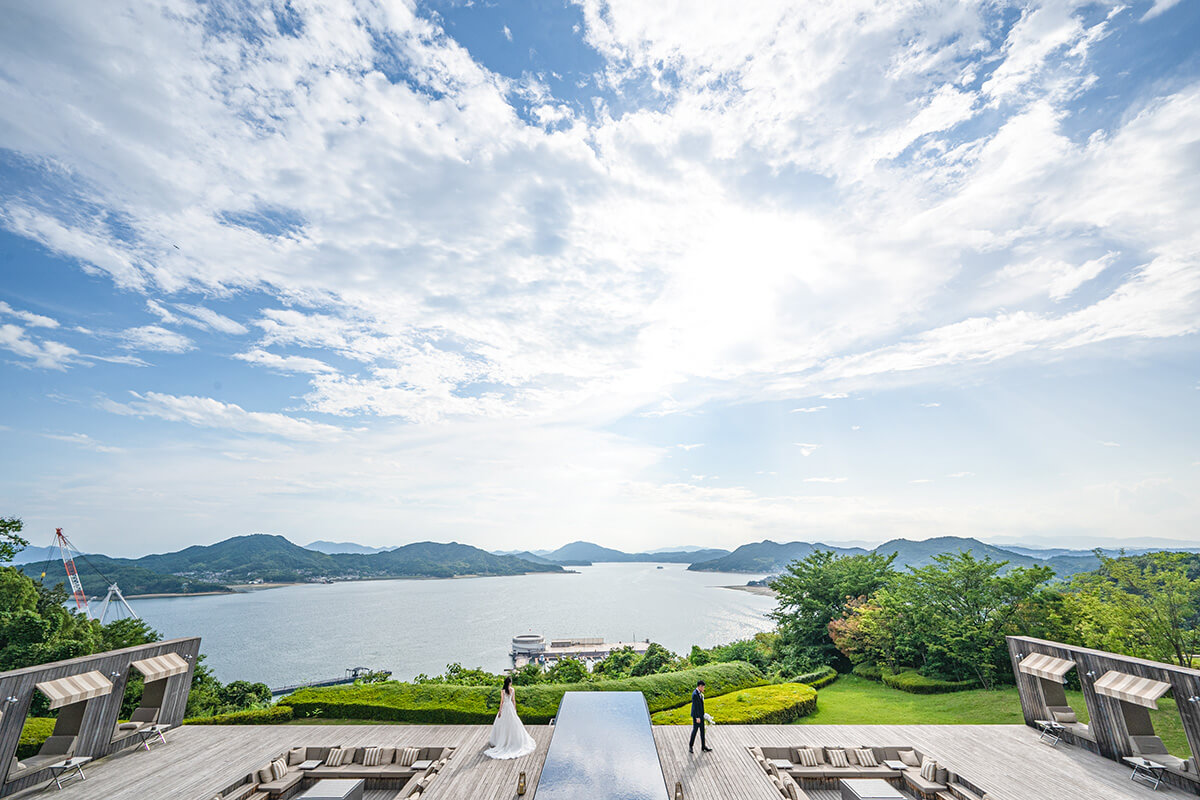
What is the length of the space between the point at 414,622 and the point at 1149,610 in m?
83.7

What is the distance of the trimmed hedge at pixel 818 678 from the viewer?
21016 mm

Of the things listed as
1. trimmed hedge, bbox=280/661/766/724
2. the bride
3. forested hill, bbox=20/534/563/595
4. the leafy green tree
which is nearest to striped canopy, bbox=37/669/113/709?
trimmed hedge, bbox=280/661/766/724

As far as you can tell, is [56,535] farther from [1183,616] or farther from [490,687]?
[1183,616]

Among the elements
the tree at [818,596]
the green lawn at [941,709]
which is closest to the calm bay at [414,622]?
the tree at [818,596]

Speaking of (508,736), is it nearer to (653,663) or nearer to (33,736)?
(33,736)

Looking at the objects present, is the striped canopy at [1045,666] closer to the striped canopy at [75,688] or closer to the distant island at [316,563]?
the striped canopy at [75,688]

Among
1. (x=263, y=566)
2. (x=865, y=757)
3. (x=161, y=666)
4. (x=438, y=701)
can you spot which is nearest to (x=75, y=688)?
(x=161, y=666)

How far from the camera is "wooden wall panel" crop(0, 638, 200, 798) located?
9.02m

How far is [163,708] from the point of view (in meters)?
12.8

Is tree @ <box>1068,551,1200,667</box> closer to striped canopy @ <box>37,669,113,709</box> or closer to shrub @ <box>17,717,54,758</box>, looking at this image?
striped canopy @ <box>37,669,113,709</box>

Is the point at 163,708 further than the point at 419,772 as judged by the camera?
Yes

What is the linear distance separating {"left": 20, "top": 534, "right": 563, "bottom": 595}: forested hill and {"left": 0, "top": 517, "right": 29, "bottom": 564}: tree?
90923 mm

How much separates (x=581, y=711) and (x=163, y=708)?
35.9ft

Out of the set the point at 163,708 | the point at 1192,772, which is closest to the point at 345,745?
the point at 163,708
